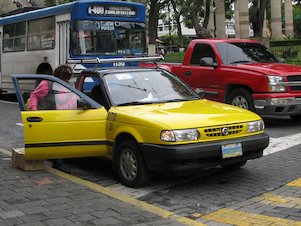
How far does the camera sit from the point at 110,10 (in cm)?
1417

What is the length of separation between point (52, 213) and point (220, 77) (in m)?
6.77

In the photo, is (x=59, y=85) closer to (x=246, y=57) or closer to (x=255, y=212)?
(x=255, y=212)

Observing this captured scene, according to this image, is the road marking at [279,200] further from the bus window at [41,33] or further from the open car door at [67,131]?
the bus window at [41,33]

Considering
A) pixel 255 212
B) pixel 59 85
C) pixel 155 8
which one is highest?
pixel 155 8

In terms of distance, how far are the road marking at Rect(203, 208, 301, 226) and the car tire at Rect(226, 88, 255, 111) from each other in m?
5.55

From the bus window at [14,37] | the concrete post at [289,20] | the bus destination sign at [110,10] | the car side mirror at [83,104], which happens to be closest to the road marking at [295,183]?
the car side mirror at [83,104]

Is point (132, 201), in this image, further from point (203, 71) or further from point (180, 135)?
point (203, 71)

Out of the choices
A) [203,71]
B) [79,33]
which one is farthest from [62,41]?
[203,71]

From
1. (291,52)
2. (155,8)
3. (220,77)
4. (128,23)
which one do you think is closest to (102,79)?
(220,77)

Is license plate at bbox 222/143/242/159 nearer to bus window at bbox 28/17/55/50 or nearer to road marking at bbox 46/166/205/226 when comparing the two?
road marking at bbox 46/166/205/226

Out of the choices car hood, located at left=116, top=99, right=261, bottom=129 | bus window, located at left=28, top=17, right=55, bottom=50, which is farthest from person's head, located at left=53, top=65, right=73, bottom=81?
bus window, located at left=28, top=17, right=55, bottom=50

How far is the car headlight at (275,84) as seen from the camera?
984 cm

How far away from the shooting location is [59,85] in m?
6.65

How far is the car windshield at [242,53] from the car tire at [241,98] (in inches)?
30.1
